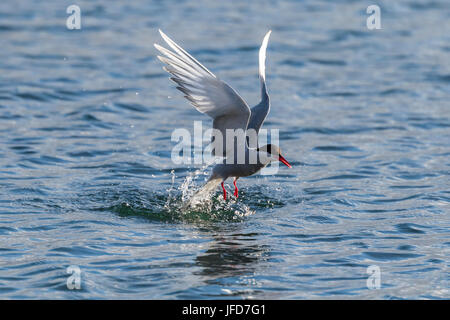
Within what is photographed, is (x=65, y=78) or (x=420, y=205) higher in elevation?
(x=65, y=78)

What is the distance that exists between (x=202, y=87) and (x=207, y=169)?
3234 millimetres

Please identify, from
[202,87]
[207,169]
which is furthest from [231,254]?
[207,169]

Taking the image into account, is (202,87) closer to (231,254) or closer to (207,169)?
(231,254)

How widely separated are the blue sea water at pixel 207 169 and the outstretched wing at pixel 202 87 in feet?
4.32

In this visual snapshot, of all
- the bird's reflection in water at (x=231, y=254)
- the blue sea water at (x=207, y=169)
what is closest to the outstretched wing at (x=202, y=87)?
the bird's reflection in water at (x=231, y=254)

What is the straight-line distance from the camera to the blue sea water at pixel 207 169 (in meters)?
7.36

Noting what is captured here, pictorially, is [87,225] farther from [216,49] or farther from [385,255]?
[216,49]

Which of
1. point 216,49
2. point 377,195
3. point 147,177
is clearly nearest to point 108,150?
point 147,177

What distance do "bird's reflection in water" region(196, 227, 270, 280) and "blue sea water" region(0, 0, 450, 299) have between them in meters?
0.02

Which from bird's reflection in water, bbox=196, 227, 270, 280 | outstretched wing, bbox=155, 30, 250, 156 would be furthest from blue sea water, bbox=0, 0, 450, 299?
outstretched wing, bbox=155, 30, 250, 156

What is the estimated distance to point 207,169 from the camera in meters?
10.9

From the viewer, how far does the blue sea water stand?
24.1ft

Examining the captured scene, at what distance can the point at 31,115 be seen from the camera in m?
13.1

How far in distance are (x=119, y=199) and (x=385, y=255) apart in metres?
3.14
